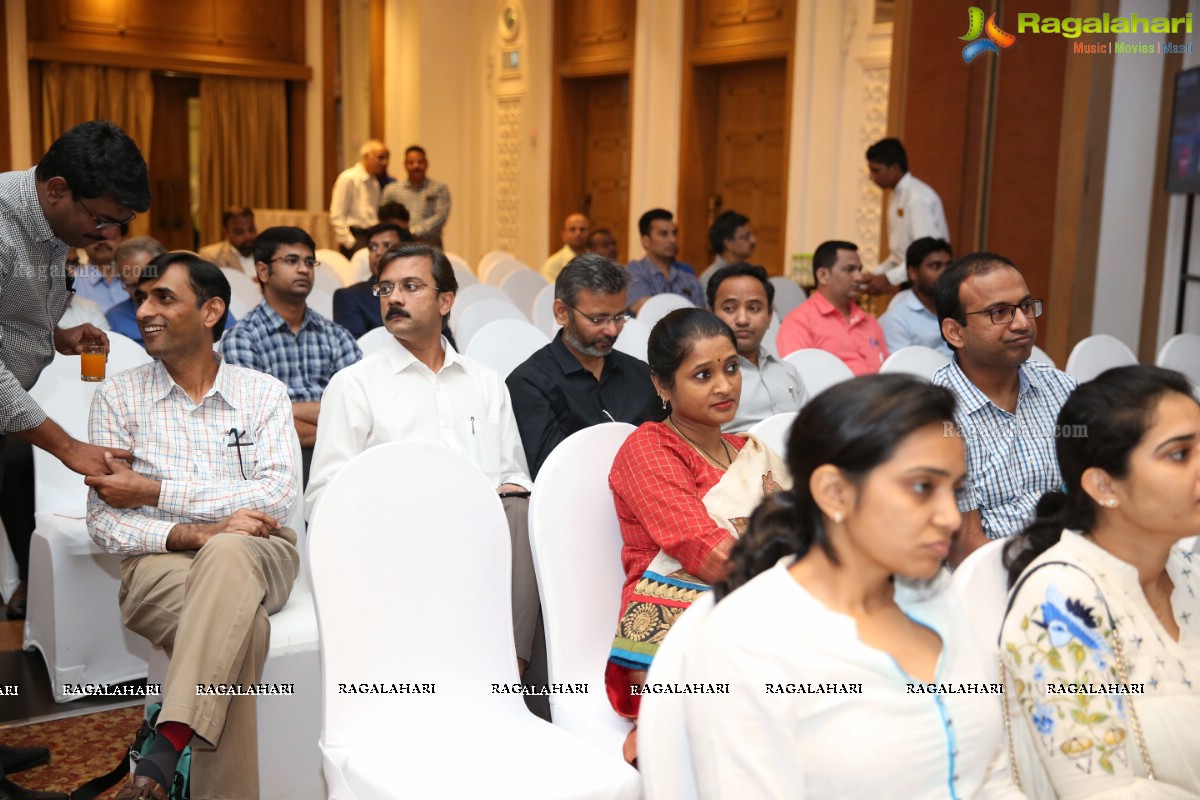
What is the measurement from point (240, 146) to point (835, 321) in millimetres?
8713

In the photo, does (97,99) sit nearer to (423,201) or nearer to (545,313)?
(423,201)

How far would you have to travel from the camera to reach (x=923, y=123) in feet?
23.0

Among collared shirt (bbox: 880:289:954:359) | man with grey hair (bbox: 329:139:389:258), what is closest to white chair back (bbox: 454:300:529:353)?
collared shirt (bbox: 880:289:954:359)

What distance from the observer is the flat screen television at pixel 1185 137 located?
17.8ft

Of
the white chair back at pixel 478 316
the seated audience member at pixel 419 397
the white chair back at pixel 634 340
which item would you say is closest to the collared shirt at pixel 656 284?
the white chair back at pixel 478 316

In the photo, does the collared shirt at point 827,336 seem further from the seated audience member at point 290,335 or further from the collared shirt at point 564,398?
the seated audience member at point 290,335

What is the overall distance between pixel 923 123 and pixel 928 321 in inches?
101

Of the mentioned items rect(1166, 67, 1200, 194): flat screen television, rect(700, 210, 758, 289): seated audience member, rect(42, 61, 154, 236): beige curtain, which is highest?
rect(42, 61, 154, 236): beige curtain

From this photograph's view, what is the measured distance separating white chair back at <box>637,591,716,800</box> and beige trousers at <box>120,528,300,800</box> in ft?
3.57

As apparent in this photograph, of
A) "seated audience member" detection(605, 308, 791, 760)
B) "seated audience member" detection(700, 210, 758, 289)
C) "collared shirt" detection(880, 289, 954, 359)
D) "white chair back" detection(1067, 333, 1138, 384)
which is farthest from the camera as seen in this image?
"seated audience member" detection(700, 210, 758, 289)

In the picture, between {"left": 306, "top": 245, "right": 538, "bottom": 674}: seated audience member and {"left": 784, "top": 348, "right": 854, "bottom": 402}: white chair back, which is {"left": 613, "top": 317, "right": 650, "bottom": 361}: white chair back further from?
{"left": 306, "top": 245, "right": 538, "bottom": 674}: seated audience member

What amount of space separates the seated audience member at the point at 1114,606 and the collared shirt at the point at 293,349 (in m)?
2.56

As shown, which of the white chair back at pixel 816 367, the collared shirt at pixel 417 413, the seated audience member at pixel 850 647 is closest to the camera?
the seated audience member at pixel 850 647

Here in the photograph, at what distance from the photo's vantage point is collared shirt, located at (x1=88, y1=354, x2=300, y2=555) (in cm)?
252
